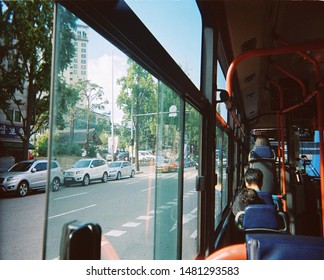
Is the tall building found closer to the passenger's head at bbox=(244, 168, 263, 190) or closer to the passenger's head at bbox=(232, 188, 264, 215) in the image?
the passenger's head at bbox=(232, 188, 264, 215)

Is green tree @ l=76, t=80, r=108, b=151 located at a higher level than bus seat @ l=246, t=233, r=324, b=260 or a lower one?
higher

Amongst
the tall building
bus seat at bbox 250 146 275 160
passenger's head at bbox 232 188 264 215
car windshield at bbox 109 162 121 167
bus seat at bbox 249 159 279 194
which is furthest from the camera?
bus seat at bbox 249 159 279 194

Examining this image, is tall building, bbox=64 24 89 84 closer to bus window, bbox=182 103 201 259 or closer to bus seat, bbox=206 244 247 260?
bus seat, bbox=206 244 247 260

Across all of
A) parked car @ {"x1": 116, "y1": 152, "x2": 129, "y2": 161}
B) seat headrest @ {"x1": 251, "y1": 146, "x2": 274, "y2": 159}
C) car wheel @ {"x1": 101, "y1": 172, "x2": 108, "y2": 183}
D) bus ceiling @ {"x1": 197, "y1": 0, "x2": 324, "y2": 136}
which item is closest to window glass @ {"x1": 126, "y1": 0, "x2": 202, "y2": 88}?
bus ceiling @ {"x1": 197, "y1": 0, "x2": 324, "y2": 136}

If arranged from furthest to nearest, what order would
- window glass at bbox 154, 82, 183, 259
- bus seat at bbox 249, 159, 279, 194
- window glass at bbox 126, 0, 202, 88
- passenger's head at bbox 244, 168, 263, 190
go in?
1. bus seat at bbox 249, 159, 279, 194
2. passenger's head at bbox 244, 168, 263, 190
3. window glass at bbox 154, 82, 183, 259
4. window glass at bbox 126, 0, 202, 88

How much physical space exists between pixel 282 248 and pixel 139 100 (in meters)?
1.16

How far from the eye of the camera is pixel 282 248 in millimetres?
823

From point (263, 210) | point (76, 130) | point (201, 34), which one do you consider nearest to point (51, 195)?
point (76, 130)

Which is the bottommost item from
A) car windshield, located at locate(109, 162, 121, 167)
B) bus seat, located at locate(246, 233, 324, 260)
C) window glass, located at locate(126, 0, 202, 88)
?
bus seat, located at locate(246, 233, 324, 260)

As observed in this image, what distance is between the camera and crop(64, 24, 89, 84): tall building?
0.89 metres

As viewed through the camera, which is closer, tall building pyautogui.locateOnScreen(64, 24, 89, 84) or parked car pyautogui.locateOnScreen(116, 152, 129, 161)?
tall building pyautogui.locateOnScreen(64, 24, 89, 84)

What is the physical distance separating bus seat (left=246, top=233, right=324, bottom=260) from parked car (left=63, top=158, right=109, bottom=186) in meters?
0.55

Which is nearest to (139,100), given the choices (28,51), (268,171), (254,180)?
(28,51)

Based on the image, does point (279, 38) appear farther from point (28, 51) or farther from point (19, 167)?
point (19, 167)
